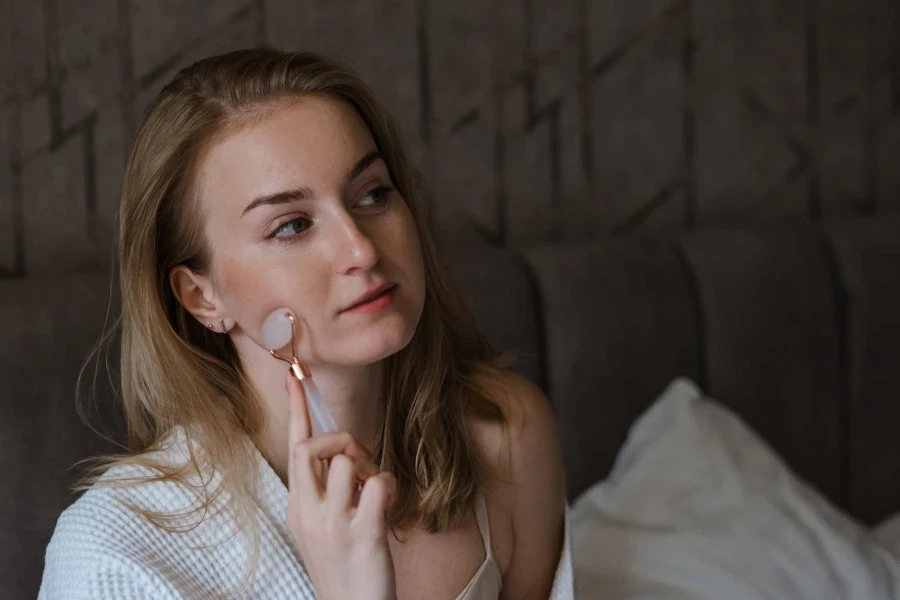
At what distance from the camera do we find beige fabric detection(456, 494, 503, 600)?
1.23 metres

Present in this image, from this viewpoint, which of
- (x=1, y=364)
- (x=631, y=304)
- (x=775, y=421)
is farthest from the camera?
(x=775, y=421)

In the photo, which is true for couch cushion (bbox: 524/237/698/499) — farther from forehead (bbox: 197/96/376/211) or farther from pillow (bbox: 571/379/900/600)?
forehead (bbox: 197/96/376/211)

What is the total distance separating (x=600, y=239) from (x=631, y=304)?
127mm

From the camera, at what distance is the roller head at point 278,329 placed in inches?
41.7

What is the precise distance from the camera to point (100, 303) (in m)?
1.33

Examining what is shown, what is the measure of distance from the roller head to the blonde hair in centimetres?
12

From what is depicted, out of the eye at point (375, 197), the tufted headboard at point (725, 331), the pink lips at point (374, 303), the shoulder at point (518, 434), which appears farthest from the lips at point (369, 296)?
the tufted headboard at point (725, 331)

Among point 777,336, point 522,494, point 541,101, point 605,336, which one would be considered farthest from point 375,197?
point 777,336

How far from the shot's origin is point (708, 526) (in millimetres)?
1502

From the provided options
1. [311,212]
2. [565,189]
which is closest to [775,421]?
[565,189]

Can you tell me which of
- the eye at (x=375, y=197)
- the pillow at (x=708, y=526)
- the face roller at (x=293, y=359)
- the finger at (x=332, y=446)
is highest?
the eye at (x=375, y=197)

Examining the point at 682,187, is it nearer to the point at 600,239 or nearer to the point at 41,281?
the point at 600,239

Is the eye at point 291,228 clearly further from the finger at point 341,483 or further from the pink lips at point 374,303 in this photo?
the finger at point 341,483

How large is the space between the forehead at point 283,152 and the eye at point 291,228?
4cm
